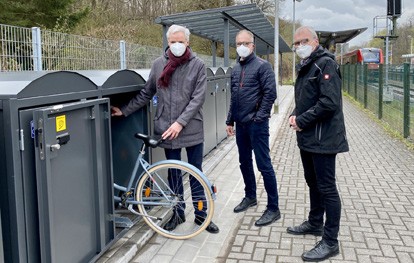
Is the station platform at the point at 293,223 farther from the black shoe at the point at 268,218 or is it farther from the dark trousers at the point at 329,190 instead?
the dark trousers at the point at 329,190

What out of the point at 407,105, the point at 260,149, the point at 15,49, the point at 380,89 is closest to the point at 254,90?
the point at 260,149

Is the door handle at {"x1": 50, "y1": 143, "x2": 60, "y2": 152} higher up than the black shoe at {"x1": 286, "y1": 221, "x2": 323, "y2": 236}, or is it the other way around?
the door handle at {"x1": 50, "y1": 143, "x2": 60, "y2": 152}

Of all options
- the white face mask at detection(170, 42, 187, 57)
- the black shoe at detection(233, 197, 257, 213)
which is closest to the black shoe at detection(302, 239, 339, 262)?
the black shoe at detection(233, 197, 257, 213)

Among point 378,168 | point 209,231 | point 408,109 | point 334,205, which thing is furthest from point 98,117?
point 408,109

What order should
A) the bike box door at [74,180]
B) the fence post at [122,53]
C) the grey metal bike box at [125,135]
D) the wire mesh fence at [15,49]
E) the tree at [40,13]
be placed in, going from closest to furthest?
the bike box door at [74,180], the grey metal bike box at [125,135], the wire mesh fence at [15,49], the fence post at [122,53], the tree at [40,13]

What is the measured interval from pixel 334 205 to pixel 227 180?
8.62 ft

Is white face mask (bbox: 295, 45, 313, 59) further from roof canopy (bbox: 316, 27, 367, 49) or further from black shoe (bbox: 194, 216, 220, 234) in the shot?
roof canopy (bbox: 316, 27, 367, 49)

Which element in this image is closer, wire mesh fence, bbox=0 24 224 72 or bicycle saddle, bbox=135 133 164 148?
bicycle saddle, bbox=135 133 164 148

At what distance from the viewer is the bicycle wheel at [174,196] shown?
4.07 metres

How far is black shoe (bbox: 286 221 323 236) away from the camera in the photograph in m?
4.25

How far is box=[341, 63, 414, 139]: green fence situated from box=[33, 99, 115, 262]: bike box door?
755cm

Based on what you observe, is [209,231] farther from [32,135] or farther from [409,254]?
[32,135]

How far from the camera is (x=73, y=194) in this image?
3148mm

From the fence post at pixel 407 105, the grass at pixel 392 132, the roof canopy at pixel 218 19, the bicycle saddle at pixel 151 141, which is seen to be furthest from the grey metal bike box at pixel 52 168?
the fence post at pixel 407 105
